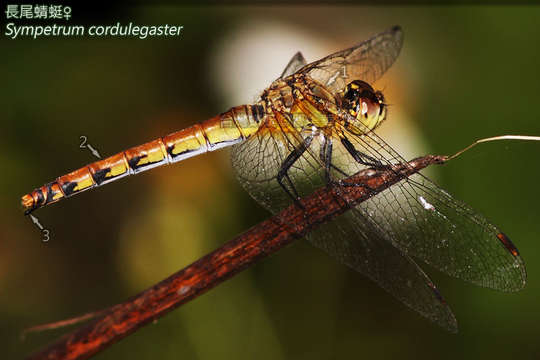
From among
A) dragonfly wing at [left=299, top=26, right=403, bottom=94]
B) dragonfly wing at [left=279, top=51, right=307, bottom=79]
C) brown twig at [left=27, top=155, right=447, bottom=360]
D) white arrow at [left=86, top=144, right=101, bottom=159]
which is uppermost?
dragonfly wing at [left=279, top=51, right=307, bottom=79]

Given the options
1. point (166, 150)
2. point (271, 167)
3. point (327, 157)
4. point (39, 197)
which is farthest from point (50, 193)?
point (327, 157)

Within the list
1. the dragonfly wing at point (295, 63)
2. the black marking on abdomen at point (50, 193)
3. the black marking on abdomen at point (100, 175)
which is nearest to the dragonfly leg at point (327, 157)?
the dragonfly wing at point (295, 63)

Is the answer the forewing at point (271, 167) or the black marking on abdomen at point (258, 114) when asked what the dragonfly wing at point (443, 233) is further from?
the black marking on abdomen at point (258, 114)

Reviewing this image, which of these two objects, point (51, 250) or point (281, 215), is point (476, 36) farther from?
point (51, 250)

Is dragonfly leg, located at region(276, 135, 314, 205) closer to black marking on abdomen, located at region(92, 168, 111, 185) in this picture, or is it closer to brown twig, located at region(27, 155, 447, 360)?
brown twig, located at region(27, 155, 447, 360)

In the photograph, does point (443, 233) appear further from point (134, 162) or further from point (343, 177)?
point (134, 162)

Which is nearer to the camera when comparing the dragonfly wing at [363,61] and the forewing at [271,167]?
the forewing at [271,167]

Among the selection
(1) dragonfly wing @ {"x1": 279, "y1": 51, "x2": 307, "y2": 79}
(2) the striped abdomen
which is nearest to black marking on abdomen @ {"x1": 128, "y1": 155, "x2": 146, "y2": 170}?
(2) the striped abdomen
